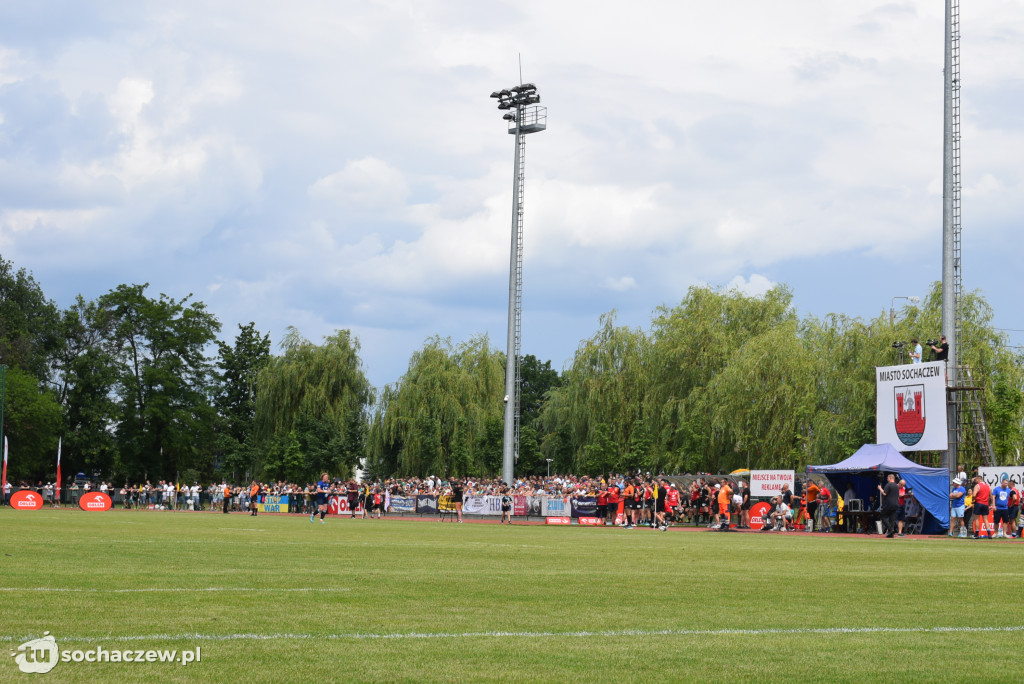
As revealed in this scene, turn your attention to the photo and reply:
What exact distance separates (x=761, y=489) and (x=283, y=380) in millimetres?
39057

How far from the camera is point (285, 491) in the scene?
5834 cm

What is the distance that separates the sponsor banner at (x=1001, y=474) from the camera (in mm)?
34438

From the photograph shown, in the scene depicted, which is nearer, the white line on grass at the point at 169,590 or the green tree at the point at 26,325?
the white line on grass at the point at 169,590

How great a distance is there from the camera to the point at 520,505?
49188mm

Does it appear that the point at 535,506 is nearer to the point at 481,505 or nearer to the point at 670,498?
the point at 481,505

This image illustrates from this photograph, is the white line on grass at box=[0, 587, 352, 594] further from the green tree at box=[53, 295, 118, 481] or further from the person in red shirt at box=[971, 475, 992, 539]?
the green tree at box=[53, 295, 118, 481]

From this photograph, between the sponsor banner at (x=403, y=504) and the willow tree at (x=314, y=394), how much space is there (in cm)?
1357

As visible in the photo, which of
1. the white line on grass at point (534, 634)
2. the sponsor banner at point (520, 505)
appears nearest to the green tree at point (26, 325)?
the sponsor banner at point (520, 505)

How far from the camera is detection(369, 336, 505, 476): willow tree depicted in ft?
213

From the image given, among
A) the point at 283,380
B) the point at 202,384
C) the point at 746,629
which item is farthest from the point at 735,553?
the point at 202,384

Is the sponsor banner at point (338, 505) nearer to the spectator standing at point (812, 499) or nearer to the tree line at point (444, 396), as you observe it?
the tree line at point (444, 396)

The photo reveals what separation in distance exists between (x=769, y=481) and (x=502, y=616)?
31581 mm

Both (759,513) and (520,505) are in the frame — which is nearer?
(759,513)

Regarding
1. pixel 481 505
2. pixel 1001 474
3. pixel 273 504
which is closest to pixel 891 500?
pixel 1001 474
